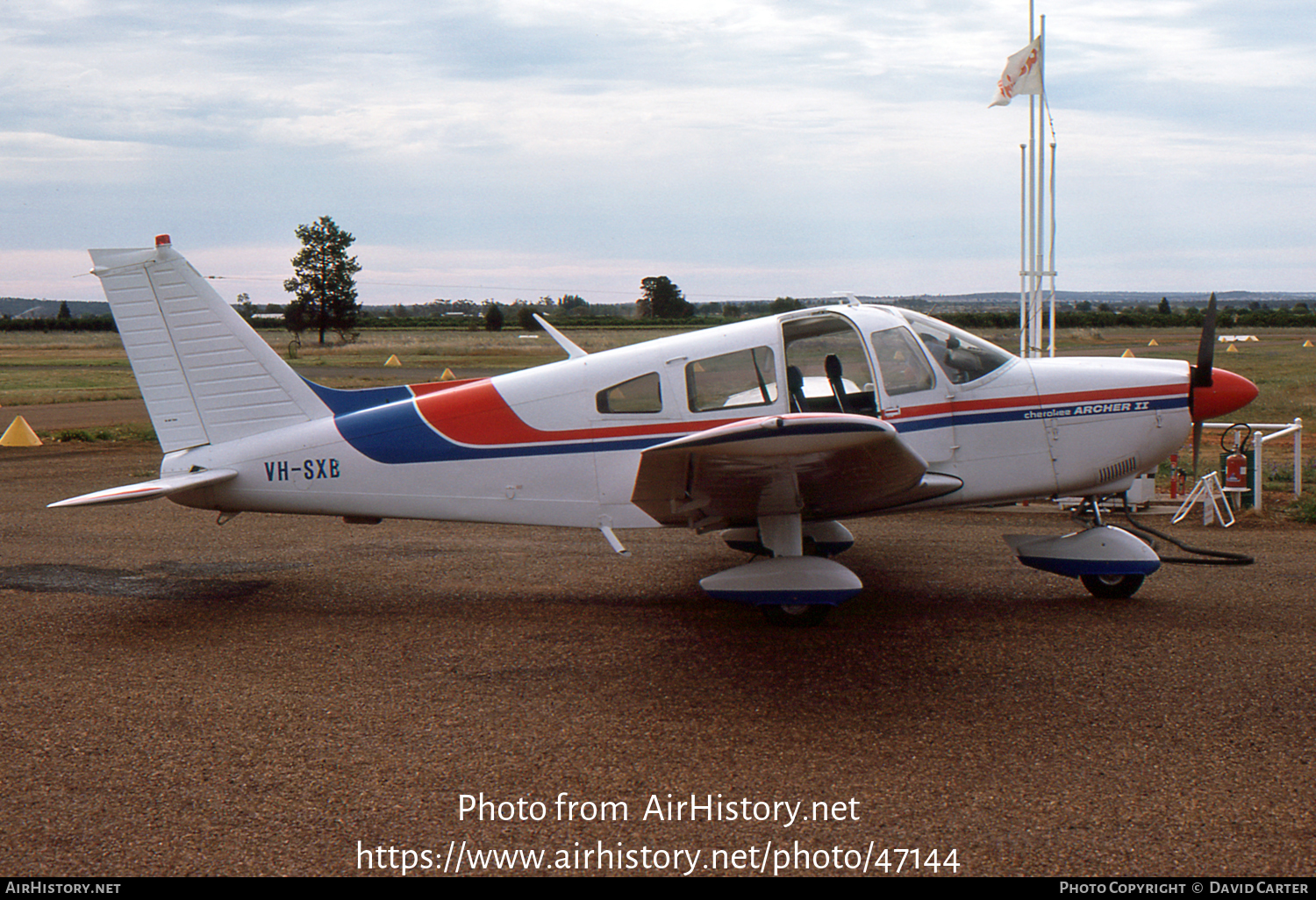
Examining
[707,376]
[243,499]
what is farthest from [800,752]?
[243,499]

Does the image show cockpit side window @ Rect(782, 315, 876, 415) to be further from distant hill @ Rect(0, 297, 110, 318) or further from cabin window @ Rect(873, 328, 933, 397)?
distant hill @ Rect(0, 297, 110, 318)

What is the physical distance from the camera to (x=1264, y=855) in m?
3.54

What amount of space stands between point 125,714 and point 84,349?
238 feet

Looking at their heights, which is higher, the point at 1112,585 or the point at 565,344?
the point at 565,344

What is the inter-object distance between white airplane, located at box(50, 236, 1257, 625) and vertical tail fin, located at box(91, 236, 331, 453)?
0.03m

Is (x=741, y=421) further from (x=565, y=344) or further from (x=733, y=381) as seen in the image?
(x=565, y=344)

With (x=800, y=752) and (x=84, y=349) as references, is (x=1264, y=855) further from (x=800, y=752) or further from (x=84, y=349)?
(x=84, y=349)

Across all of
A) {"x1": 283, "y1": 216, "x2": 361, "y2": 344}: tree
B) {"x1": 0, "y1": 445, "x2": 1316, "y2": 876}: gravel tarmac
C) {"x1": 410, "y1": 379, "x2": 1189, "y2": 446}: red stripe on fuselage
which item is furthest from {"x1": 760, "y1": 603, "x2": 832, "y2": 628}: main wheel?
{"x1": 283, "y1": 216, "x2": 361, "y2": 344}: tree

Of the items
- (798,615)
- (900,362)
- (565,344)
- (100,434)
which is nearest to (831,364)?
(900,362)

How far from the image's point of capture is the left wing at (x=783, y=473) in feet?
16.8

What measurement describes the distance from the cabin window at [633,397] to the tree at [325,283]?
192 ft

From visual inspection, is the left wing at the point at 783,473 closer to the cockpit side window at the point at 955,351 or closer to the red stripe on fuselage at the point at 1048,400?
the red stripe on fuselage at the point at 1048,400

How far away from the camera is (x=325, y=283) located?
2466 inches

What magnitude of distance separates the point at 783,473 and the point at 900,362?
5.40 ft
